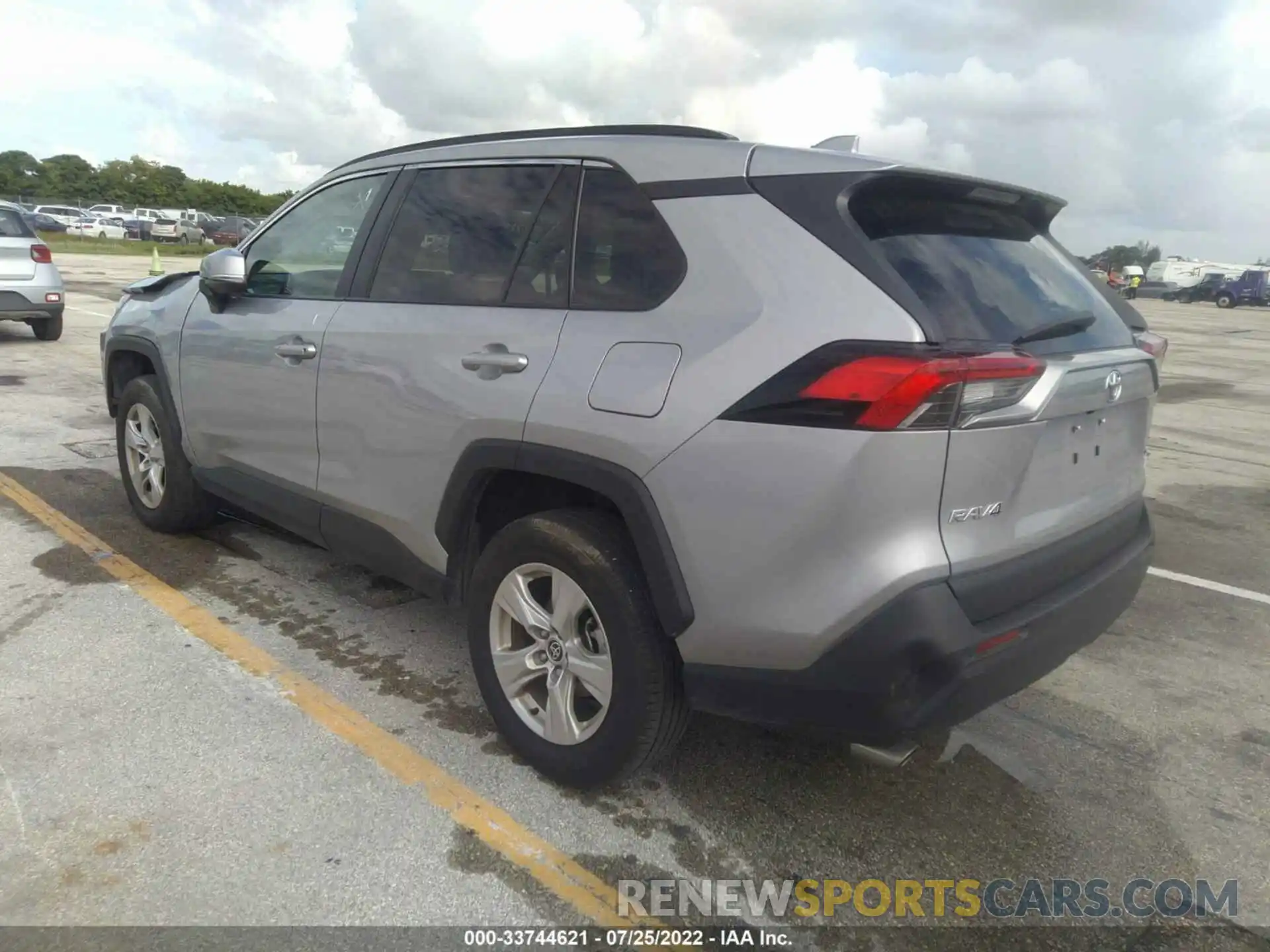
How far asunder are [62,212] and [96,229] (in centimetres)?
531

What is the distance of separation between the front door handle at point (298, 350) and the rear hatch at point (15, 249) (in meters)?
9.43

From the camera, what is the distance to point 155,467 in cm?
476

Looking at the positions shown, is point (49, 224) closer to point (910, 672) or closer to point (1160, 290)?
point (910, 672)

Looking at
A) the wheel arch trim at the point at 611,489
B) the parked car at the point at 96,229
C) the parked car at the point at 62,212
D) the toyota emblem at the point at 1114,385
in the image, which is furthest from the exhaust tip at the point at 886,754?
the parked car at the point at 62,212

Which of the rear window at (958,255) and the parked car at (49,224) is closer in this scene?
the rear window at (958,255)

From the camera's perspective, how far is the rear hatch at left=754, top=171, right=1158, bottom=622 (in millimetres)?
2143

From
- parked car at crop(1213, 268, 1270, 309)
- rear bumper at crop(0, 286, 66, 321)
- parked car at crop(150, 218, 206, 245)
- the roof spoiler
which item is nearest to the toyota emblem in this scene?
the roof spoiler

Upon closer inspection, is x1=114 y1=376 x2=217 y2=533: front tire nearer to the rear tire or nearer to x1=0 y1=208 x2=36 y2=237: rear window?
x1=0 y1=208 x2=36 y2=237: rear window

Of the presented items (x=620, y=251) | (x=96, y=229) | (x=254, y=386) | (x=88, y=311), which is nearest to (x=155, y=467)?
(x=254, y=386)

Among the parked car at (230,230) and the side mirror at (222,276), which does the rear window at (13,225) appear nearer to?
the side mirror at (222,276)

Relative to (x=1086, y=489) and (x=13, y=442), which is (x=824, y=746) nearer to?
(x=1086, y=489)

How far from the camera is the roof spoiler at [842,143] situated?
114 inches

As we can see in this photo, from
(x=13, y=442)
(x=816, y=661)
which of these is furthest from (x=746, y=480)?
(x=13, y=442)

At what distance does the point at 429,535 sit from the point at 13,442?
16.6 feet
